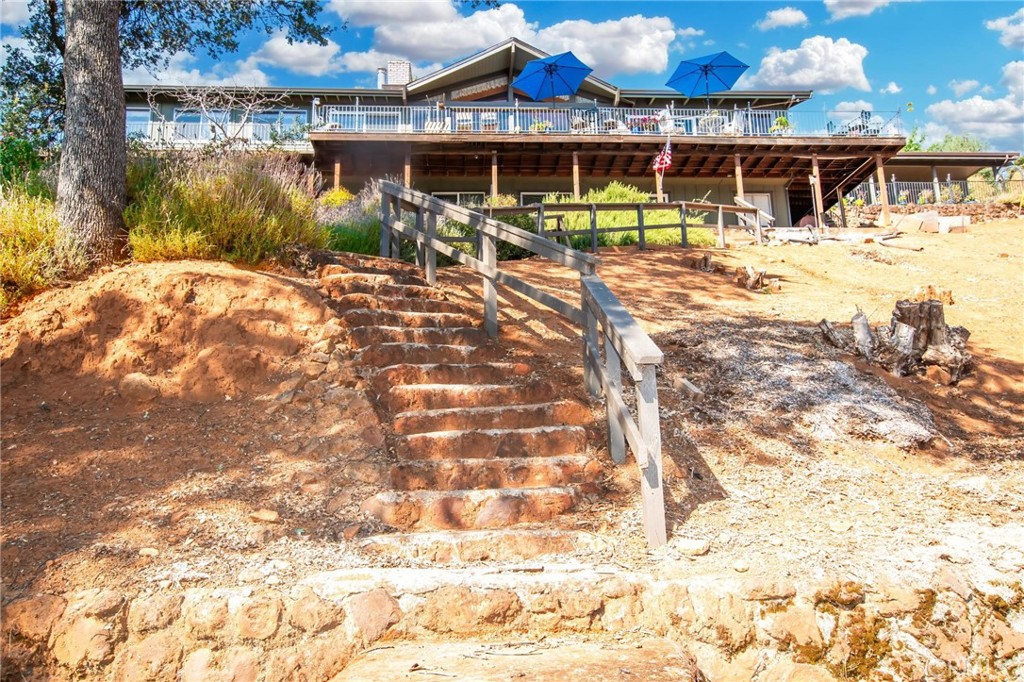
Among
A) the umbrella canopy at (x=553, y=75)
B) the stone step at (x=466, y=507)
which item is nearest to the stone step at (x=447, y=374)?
the stone step at (x=466, y=507)

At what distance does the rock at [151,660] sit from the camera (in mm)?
2596

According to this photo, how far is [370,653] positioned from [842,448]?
3.63 meters

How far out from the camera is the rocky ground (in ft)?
8.80

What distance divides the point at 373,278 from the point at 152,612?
388cm

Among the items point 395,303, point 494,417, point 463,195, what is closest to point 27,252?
point 395,303

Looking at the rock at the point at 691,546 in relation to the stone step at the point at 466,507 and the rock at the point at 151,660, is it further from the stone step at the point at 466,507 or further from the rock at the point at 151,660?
the rock at the point at 151,660

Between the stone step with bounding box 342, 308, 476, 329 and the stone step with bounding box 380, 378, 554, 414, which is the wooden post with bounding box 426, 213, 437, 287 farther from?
the stone step with bounding box 380, 378, 554, 414

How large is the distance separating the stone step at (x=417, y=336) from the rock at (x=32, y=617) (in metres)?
2.66

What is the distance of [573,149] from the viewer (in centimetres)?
1881

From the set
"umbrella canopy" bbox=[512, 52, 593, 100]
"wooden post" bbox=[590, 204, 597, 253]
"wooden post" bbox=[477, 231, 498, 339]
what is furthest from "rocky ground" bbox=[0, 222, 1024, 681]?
"umbrella canopy" bbox=[512, 52, 593, 100]

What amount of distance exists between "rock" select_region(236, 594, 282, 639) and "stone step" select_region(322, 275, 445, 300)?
3.32m

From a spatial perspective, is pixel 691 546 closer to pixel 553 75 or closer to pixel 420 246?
pixel 420 246

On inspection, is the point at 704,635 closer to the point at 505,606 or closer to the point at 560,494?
the point at 505,606

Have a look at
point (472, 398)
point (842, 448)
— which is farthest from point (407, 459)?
point (842, 448)
